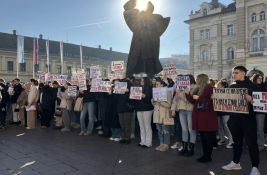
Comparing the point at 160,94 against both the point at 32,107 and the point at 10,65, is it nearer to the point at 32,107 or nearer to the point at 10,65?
the point at 32,107

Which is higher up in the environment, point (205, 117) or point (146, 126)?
point (205, 117)

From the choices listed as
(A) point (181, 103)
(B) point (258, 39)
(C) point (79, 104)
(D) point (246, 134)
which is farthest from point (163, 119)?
(B) point (258, 39)

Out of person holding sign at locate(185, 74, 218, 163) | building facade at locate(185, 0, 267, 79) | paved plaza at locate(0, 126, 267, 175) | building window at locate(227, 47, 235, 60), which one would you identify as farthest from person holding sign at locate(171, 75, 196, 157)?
building window at locate(227, 47, 235, 60)

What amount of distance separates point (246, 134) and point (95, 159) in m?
3.17

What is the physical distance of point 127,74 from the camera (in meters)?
9.85

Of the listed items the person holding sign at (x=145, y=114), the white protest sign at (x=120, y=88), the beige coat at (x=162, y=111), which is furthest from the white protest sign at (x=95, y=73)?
the beige coat at (x=162, y=111)

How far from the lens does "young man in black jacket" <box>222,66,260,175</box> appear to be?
5909 millimetres

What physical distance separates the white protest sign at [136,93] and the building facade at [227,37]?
43.8m

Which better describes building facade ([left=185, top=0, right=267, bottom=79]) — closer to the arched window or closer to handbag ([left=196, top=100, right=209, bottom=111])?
the arched window

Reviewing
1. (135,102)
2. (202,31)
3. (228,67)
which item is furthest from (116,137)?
(202,31)

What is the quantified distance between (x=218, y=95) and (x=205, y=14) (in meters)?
61.5

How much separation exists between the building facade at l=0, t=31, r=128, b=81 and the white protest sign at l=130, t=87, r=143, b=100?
50.5m

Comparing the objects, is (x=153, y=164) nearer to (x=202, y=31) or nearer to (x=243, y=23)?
(x=243, y=23)

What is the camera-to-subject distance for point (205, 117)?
6.99 meters
